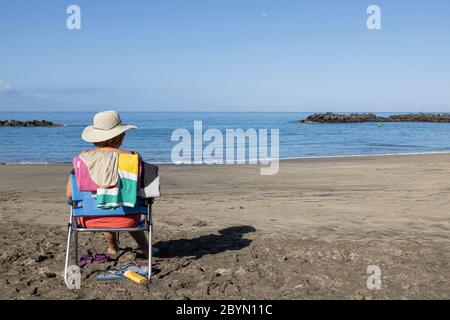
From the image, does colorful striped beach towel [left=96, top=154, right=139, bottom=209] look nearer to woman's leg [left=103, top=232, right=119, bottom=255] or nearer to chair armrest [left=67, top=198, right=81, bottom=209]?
chair armrest [left=67, top=198, right=81, bottom=209]

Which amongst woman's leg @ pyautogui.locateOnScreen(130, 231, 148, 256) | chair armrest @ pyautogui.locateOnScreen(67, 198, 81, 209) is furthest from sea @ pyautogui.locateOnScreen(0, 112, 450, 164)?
chair armrest @ pyautogui.locateOnScreen(67, 198, 81, 209)

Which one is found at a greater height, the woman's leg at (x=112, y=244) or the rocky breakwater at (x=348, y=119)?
the rocky breakwater at (x=348, y=119)

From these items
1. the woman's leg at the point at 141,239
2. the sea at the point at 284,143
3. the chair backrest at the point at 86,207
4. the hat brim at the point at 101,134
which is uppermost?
the hat brim at the point at 101,134

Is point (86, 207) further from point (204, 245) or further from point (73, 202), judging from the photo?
point (204, 245)

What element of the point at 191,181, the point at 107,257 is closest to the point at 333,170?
the point at 191,181

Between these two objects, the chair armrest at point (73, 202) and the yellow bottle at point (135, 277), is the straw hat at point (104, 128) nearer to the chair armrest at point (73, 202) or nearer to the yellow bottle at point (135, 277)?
the chair armrest at point (73, 202)

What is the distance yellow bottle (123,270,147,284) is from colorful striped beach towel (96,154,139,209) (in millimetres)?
666

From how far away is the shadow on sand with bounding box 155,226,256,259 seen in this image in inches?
216

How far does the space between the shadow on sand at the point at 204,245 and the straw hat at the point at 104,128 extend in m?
1.58

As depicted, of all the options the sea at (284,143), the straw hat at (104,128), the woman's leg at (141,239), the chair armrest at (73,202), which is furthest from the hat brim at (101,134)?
the sea at (284,143)

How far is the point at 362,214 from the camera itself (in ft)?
25.0

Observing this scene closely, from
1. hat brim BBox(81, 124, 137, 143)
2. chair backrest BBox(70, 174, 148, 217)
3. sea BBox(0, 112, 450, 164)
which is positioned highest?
hat brim BBox(81, 124, 137, 143)

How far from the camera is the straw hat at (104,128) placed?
444cm

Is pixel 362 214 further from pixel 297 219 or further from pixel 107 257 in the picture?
pixel 107 257
